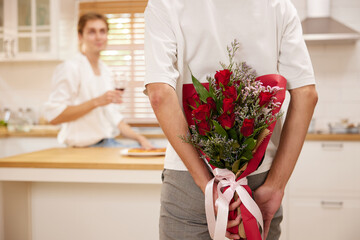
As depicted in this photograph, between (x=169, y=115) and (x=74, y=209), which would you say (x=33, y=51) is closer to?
(x=74, y=209)

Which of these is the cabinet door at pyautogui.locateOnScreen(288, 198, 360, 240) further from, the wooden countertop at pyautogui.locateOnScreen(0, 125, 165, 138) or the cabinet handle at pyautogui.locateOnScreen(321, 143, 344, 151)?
the wooden countertop at pyautogui.locateOnScreen(0, 125, 165, 138)

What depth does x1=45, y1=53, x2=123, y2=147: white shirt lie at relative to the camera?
2.73m

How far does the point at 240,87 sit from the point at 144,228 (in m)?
1.33

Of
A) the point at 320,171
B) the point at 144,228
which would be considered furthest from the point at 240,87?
the point at 320,171

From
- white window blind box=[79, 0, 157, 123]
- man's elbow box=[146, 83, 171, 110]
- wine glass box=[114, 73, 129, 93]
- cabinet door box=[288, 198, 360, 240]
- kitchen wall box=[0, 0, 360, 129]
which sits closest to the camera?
man's elbow box=[146, 83, 171, 110]

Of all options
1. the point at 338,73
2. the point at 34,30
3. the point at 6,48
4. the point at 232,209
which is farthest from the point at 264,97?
the point at 6,48

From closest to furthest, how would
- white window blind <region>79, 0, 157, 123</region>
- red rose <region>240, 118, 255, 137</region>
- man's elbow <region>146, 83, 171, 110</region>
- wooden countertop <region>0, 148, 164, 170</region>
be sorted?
1. red rose <region>240, 118, 255, 137</region>
2. man's elbow <region>146, 83, 171, 110</region>
3. wooden countertop <region>0, 148, 164, 170</region>
4. white window blind <region>79, 0, 157, 123</region>

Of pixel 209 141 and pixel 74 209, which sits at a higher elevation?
pixel 209 141

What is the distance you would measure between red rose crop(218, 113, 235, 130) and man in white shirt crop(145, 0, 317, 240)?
12cm

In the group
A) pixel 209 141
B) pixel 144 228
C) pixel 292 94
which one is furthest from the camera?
pixel 144 228

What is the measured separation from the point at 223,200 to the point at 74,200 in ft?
4.25

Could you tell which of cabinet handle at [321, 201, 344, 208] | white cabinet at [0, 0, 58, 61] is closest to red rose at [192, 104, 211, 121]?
cabinet handle at [321, 201, 344, 208]

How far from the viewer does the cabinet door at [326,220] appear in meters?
3.01

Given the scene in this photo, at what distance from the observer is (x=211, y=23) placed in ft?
3.27
